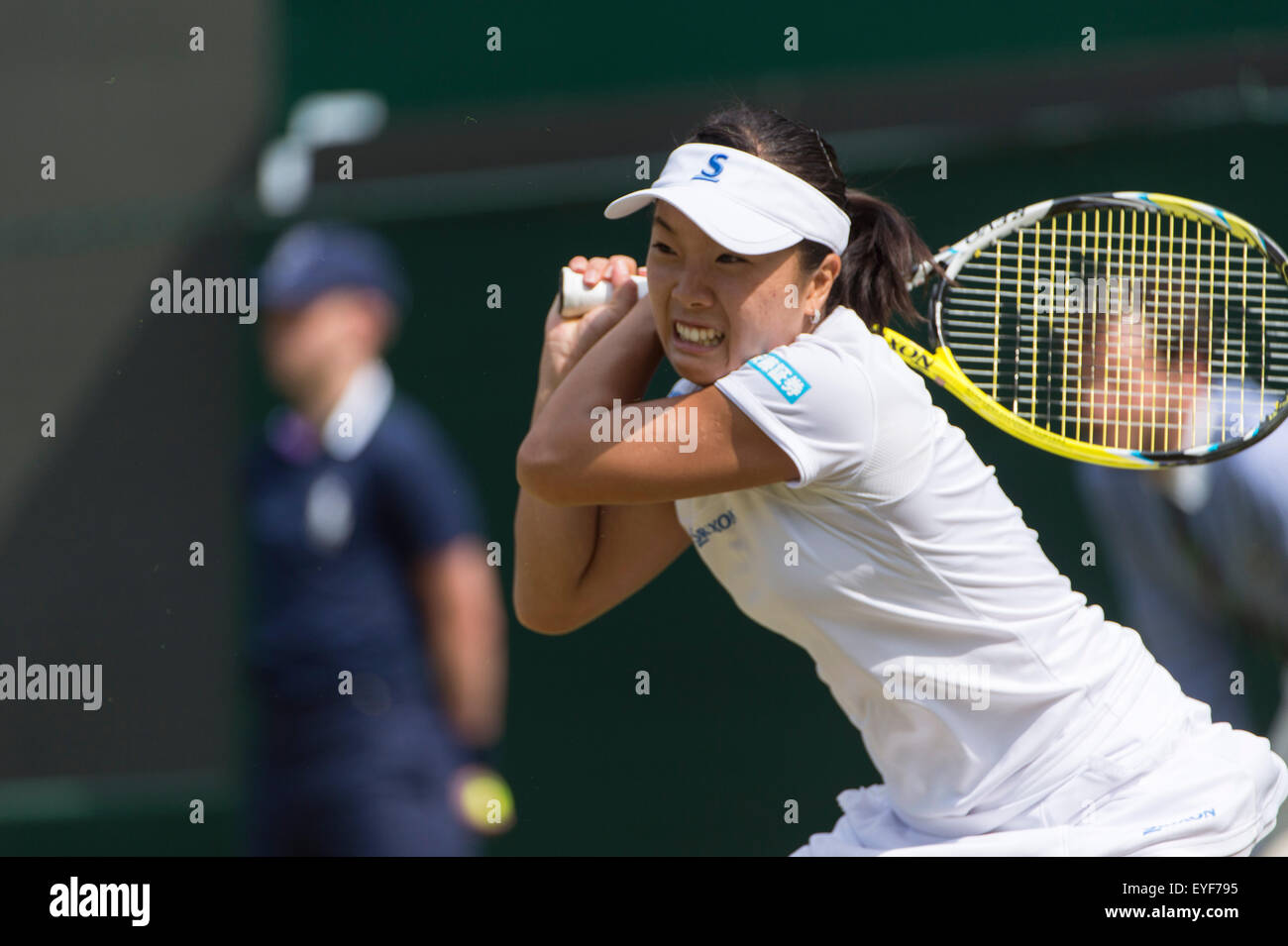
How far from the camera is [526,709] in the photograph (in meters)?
3.70

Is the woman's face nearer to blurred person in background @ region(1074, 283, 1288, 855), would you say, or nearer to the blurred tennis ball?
blurred person in background @ region(1074, 283, 1288, 855)

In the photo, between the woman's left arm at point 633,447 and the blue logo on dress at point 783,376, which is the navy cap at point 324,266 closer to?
the woman's left arm at point 633,447

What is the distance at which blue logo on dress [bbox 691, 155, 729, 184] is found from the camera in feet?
6.14

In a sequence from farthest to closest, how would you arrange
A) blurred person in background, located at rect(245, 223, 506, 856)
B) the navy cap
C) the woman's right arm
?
the navy cap → blurred person in background, located at rect(245, 223, 506, 856) → the woman's right arm

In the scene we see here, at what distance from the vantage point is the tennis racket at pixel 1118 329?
7.11ft

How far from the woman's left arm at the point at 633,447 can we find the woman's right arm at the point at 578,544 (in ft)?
0.63

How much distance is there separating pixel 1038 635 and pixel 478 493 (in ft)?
6.53

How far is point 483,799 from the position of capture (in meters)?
3.28

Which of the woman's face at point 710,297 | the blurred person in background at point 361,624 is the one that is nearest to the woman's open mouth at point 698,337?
the woman's face at point 710,297

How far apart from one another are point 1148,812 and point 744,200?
2.70 ft

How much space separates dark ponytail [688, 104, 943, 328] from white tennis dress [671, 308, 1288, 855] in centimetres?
17

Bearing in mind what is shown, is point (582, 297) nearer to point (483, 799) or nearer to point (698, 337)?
point (698, 337)

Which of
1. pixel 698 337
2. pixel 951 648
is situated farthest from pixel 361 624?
pixel 951 648

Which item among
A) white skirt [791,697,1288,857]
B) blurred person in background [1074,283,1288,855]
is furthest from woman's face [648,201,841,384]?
blurred person in background [1074,283,1288,855]
